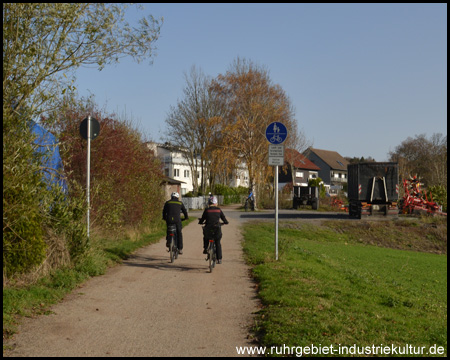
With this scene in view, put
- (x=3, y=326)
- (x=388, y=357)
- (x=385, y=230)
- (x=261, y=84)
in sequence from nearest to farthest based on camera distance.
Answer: (x=388, y=357)
(x=3, y=326)
(x=385, y=230)
(x=261, y=84)

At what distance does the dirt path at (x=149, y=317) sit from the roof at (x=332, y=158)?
102 m

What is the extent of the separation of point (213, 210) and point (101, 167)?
472cm

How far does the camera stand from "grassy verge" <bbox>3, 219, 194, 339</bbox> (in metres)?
7.05

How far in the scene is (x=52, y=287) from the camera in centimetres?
880

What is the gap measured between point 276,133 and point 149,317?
6978 millimetres

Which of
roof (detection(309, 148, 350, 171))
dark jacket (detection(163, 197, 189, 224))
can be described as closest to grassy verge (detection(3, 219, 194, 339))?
dark jacket (detection(163, 197, 189, 224))

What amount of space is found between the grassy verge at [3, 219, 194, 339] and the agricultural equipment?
2747cm

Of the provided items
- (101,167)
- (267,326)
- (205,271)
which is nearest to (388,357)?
(267,326)

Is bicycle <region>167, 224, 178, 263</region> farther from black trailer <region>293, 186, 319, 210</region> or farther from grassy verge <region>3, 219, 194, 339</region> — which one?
black trailer <region>293, 186, 319, 210</region>

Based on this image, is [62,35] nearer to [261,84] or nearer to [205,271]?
[205,271]

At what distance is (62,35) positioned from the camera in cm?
954

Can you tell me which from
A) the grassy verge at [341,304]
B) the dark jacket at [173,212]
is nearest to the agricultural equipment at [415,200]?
the grassy verge at [341,304]

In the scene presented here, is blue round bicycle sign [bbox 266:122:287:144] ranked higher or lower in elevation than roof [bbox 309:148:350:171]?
lower

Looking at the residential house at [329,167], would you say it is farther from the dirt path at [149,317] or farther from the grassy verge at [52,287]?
the dirt path at [149,317]
